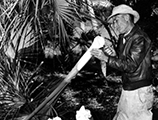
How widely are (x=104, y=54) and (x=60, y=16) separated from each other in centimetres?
87

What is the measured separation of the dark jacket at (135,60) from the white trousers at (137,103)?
61 millimetres

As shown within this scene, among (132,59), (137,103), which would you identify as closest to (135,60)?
(132,59)

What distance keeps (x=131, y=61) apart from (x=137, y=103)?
44 centimetres

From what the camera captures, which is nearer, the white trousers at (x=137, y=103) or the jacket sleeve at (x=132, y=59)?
the jacket sleeve at (x=132, y=59)

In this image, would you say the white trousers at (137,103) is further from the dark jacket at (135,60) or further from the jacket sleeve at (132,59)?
the jacket sleeve at (132,59)

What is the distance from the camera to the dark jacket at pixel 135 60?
7.50 feet

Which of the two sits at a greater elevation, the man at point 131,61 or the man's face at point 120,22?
the man's face at point 120,22

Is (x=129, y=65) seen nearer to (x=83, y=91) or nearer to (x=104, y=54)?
(x=104, y=54)

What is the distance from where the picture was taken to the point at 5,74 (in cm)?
293

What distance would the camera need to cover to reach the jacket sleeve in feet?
7.47

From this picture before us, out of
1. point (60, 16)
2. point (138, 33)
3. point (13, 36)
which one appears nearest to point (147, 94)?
point (138, 33)

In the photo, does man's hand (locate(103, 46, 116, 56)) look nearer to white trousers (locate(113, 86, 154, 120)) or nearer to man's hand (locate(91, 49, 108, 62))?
man's hand (locate(91, 49, 108, 62))

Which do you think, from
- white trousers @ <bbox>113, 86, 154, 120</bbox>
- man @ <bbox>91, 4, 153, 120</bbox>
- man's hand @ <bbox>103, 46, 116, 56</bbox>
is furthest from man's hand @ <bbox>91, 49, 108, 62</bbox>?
white trousers @ <bbox>113, 86, 154, 120</bbox>

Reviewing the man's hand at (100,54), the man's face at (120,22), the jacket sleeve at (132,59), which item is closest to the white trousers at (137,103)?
the jacket sleeve at (132,59)
